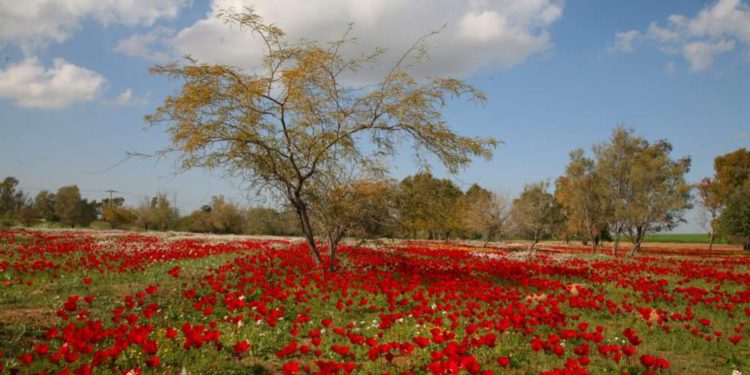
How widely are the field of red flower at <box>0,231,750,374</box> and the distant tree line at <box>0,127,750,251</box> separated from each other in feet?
6.07

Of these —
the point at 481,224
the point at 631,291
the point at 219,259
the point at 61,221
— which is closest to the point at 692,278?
the point at 631,291

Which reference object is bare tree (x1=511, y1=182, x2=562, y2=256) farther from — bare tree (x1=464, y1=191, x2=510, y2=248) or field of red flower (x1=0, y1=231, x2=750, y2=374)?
field of red flower (x1=0, y1=231, x2=750, y2=374)

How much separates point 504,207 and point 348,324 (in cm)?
4013

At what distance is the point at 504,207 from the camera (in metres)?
45.4

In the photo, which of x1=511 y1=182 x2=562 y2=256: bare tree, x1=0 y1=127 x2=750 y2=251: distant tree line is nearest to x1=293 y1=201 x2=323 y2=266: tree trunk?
x1=0 y1=127 x2=750 y2=251: distant tree line

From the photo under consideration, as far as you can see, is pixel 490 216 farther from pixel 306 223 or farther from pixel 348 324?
pixel 348 324

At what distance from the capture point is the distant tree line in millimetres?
14414

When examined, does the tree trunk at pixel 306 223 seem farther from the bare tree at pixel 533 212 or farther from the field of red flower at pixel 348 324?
the bare tree at pixel 533 212

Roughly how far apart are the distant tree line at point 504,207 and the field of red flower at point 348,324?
1.85 meters

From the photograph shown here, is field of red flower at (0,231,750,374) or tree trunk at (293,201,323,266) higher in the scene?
tree trunk at (293,201,323,266)

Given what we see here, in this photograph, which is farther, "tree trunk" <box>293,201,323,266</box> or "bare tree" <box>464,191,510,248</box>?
"bare tree" <box>464,191,510,248</box>

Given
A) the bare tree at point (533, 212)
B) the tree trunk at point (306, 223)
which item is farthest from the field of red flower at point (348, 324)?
the bare tree at point (533, 212)

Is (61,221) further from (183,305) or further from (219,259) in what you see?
(183,305)

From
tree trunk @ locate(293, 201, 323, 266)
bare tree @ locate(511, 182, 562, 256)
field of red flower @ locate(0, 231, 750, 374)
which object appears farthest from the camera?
bare tree @ locate(511, 182, 562, 256)
